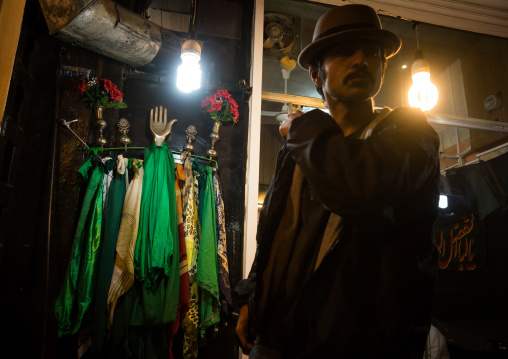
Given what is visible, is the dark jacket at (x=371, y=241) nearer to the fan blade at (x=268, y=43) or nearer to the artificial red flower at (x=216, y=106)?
the artificial red flower at (x=216, y=106)

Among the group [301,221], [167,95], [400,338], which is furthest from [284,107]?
[400,338]

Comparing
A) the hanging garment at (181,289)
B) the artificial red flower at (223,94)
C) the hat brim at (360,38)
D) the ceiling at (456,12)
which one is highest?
the ceiling at (456,12)

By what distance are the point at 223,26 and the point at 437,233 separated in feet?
12.1

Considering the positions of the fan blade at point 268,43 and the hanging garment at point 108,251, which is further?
the fan blade at point 268,43

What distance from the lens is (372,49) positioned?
43.3 inches

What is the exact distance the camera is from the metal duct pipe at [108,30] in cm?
229

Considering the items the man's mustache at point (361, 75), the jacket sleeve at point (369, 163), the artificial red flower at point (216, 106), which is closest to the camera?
the jacket sleeve at point (369, 163)

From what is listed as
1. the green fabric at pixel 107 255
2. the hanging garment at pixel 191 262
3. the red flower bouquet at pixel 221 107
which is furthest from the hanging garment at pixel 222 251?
the green fabric at pixel 107 255

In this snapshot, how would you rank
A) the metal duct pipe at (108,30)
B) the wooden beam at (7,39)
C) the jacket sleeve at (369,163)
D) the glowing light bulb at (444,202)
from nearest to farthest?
the jacket sleeve at (369,163)
the wooden beam at (7,39)
the metal duct pipe at (108,30)
the glowing light bulb at (444,202)

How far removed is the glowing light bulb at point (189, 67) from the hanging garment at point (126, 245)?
35.0 inches

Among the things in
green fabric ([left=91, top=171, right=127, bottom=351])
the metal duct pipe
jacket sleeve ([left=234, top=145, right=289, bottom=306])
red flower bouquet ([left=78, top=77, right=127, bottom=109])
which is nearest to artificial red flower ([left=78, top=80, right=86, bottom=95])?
red flower bouquet ([left=78, top=77, right=127, bottom=109])

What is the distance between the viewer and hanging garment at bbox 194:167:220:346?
2244 millimetres

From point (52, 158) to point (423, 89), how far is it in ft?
11.6

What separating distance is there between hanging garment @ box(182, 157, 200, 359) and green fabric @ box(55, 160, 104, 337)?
0.67 m
